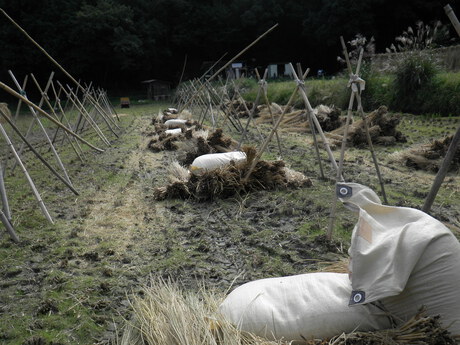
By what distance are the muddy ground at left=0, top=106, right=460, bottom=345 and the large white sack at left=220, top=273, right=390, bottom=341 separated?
2.58ft

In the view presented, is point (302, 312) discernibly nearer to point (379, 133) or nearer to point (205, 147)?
point (205, 147)

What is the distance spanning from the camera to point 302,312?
2354 mm

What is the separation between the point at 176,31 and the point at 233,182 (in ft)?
124

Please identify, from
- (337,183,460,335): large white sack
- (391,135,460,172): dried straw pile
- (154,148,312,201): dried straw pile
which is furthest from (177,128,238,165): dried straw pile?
(337,183,460,335): large white sack

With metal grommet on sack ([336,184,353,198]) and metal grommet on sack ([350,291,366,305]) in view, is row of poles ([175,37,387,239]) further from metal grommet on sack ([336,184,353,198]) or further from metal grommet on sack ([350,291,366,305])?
metal grommet on sack ([350,291,366,305])

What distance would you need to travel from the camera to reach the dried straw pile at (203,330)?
2080 millimetres

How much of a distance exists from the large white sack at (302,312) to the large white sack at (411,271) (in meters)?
0.13

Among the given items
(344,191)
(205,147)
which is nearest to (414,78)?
(205,147)

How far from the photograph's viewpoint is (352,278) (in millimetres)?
2289

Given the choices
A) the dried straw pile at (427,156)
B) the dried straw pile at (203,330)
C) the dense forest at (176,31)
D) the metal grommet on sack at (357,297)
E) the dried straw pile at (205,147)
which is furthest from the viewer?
the dense forest at (176,31)

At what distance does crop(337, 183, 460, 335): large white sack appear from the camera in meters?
2.14

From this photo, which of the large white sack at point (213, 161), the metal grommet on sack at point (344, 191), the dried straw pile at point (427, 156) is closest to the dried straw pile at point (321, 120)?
the dried straw pile at point (427, 156)

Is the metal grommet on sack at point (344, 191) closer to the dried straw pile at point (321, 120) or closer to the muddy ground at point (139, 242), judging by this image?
the muddy ground at point (139, 242)

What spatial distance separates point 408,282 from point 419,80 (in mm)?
11755
